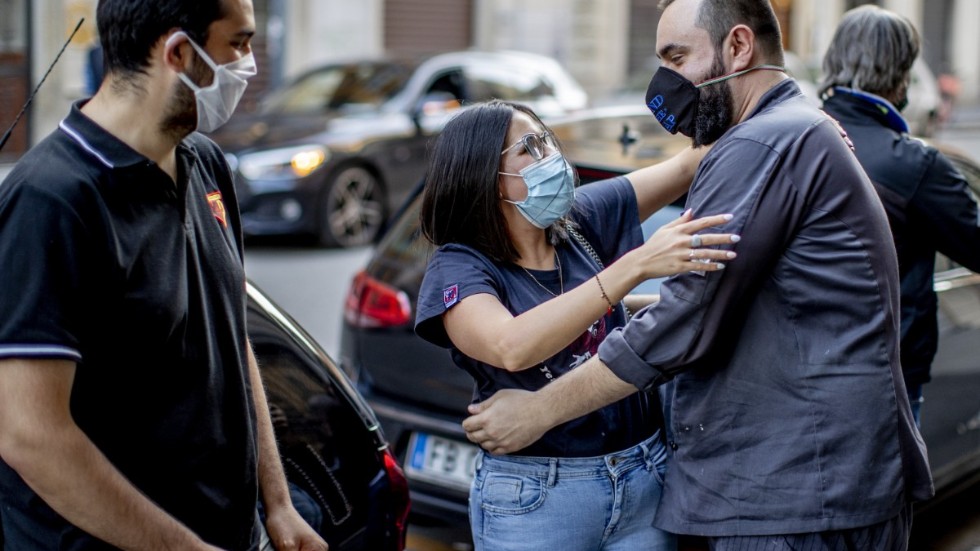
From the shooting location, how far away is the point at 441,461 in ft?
13.1

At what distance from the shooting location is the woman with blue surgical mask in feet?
7.87

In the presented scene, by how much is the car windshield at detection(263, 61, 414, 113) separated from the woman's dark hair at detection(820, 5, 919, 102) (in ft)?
26.5

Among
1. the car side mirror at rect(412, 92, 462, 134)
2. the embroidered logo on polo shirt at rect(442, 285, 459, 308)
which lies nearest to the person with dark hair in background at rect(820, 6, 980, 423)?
the embroidered logo on polo shirt at rect(442, 285, 459, 308)

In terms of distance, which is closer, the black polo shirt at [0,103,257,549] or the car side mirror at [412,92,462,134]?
the black polo shirt at [0,103,257,549]

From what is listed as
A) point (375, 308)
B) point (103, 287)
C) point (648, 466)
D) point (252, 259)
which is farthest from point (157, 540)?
point (252, 259)

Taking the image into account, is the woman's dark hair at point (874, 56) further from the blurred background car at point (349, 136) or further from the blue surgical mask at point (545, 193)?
the blurred background car at point (349, 136)

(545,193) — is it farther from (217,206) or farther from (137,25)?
A: (137,25)

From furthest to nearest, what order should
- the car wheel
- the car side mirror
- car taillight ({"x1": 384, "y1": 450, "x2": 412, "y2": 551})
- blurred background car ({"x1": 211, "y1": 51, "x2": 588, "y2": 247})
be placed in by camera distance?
the car side mirror < the car wheel < blurred background car ({"x1": 211, "y1": 51, "x2": 588, "y2": 247}) < car taillight ({"x1": 384, "y1": 450, "x2": 412, "y2": 551})

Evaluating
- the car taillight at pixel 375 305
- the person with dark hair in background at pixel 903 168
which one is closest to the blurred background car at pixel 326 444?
the car taillight at pixel 375 305

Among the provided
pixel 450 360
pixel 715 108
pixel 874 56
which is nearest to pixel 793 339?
pixel 715 108

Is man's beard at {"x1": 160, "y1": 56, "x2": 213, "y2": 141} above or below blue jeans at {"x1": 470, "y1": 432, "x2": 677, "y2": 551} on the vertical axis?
above

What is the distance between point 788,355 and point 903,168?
137 centimetres

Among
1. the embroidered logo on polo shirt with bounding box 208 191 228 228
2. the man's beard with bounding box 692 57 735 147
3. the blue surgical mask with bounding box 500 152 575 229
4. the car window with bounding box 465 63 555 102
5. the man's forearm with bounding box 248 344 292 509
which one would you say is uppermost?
the man's beard with bounding box 692 57 735 147

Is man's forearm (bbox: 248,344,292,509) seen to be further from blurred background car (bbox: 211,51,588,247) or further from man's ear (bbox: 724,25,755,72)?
blurred background car (bbox: 211,51,588,247)
